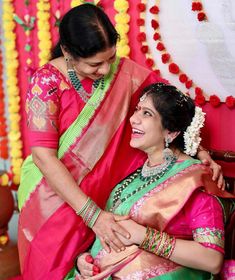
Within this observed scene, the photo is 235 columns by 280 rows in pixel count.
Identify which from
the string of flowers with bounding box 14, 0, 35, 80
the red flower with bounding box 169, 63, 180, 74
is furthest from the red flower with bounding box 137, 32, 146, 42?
the string of flowers with bounding box 14, 0, 35, 80

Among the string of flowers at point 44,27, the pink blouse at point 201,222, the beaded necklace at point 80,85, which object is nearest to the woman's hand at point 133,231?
the pink blouse at point 201,222

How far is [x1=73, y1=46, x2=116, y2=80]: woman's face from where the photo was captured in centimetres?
158

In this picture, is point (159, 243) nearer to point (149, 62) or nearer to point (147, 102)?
point (147, 102)

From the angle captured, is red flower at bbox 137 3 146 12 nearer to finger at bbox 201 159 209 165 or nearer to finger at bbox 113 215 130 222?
finger at bbox 201 159 209 165

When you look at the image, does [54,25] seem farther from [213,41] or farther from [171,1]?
[213,41]

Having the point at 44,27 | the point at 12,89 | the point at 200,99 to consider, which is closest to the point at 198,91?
the point at 200,99

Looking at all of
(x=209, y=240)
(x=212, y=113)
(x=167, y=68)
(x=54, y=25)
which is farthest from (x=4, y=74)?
(x=209, y=240)

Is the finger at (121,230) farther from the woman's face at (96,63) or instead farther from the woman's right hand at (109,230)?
the woman's face at (96,63)

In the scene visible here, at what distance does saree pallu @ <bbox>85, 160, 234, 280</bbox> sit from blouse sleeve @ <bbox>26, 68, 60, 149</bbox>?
15.1 inches

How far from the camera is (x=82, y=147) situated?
178cm

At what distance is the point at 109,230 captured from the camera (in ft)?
5.28

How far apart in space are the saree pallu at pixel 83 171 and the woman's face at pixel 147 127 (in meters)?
0.12

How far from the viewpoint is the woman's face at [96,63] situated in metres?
1.58

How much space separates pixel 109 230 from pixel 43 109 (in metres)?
0.47
